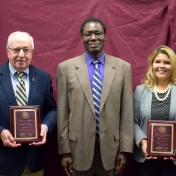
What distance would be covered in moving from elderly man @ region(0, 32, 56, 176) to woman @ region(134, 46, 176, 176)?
1.84 feet

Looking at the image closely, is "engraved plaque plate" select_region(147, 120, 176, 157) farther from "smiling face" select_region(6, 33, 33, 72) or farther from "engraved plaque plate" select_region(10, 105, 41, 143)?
"smiling face" select_region(6, 33, 33, 72)

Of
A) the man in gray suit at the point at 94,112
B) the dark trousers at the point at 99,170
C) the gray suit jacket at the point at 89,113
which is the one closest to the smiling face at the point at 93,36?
the man in gray suit at the point at 94,112

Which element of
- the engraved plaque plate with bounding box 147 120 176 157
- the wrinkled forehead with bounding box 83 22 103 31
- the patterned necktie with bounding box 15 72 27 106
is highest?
the wrinkled forehead with bounding box 83 22 103 31

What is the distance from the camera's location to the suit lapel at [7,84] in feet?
7.07

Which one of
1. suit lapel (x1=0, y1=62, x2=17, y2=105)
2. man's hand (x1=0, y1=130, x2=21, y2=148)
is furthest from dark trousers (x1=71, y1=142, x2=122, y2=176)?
suit lapel (x1=0, y1=62, x2=17, y2=105)

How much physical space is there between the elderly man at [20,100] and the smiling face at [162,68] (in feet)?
2.37

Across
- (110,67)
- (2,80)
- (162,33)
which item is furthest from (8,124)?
(162,33)

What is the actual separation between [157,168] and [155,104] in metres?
0.41

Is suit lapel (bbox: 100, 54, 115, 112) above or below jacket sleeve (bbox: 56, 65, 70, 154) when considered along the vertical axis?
above

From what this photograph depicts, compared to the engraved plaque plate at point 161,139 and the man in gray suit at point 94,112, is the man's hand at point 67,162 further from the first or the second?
the engraved plaque plate at point 161,139

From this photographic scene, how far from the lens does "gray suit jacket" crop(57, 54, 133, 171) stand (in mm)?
2199

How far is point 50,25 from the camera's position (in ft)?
8.86

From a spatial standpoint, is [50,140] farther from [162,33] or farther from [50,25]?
[162,33]

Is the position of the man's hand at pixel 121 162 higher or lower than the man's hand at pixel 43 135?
lower
